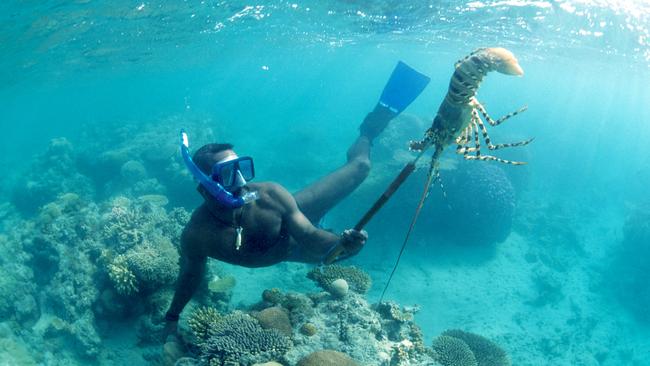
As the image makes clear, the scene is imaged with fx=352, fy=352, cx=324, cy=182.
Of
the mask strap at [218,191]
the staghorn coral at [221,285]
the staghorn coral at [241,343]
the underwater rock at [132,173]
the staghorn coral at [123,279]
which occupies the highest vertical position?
the mask strap at [218,191]

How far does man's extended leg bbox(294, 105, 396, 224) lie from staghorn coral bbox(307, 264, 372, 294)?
1.05 meters

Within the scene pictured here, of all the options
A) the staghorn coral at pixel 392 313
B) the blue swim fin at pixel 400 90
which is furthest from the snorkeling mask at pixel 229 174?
the blue swim fin at pixel 400 90

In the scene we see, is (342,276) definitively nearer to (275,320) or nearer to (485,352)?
(275,320)

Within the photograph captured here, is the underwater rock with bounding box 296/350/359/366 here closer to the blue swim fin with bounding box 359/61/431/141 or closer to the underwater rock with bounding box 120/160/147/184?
the blue swim fin with bounding box 359/61/431/141

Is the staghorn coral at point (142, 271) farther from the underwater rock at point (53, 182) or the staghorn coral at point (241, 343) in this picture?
the underwater rock at point (53, 182)

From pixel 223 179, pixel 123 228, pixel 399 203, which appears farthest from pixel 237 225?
pixel 399 203

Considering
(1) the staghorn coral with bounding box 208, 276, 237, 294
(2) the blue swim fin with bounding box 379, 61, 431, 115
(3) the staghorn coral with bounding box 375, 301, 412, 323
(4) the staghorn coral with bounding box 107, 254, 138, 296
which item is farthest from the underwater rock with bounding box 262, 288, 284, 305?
(2) the blue swim fin with bounding box 379, 61, 431, 115

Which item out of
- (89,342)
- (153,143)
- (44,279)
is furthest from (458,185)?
(153,143)

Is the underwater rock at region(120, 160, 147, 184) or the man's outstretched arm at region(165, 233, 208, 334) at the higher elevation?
the man's outstretched arm at region(165, 233, 208, 334)

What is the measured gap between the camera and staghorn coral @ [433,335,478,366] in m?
6.42

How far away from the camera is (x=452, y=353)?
656 centimetres

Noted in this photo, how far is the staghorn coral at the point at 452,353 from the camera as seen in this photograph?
6.42m

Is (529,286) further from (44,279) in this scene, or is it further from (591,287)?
(44,279)

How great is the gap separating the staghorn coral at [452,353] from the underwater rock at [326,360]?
8.84 feet
